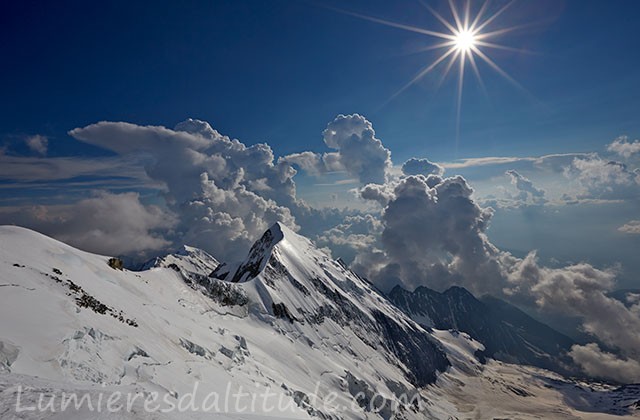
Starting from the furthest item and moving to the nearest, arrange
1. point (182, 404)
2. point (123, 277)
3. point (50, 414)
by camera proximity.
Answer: point (123, 277) → point (182, 404) → point (50, 414)

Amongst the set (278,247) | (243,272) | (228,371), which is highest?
(278,247)

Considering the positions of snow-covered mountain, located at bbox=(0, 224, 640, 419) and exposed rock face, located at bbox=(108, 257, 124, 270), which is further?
exposed rock face, located at bbox=(108, 257, 124, 270)

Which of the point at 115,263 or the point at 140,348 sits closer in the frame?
the point at 140,348

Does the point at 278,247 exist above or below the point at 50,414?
above

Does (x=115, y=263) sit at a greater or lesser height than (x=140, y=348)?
greater

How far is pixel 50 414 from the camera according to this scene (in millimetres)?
14969

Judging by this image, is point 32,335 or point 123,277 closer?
point 32,335

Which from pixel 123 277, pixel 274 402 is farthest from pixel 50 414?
pixel 123 277

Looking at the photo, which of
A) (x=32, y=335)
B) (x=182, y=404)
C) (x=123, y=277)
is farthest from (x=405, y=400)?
(x=32, y=335)

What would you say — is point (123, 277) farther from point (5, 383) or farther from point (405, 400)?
point (405, 400)

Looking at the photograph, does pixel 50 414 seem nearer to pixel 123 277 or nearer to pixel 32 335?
pixel 32 335

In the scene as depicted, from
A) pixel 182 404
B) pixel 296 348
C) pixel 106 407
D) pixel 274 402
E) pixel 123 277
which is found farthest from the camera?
pixel 296 348

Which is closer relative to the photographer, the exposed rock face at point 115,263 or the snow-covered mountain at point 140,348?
the snow-covered mountain at point 140,348

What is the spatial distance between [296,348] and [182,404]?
315ft
